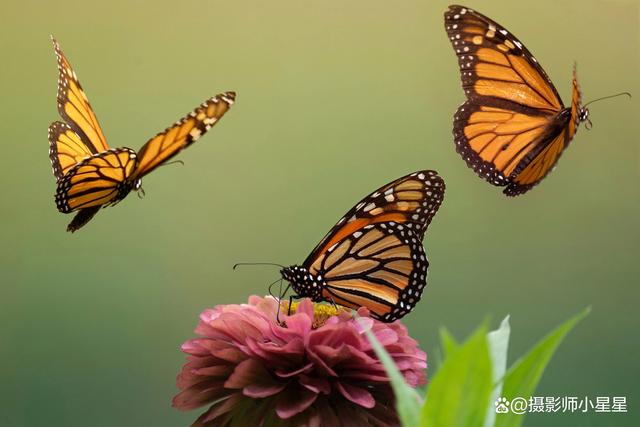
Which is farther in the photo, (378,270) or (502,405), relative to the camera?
(378,270)

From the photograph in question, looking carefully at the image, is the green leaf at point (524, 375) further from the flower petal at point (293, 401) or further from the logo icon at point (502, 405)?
the flower petal at point (293, 401)

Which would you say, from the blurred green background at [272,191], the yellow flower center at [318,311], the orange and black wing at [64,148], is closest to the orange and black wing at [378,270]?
the yellow flower center at [318,311]

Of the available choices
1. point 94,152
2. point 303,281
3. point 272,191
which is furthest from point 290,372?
point 272,191

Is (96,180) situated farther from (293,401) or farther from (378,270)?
(293,401)

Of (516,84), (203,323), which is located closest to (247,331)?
(203,323)

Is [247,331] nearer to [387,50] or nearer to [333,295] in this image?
[333,295]

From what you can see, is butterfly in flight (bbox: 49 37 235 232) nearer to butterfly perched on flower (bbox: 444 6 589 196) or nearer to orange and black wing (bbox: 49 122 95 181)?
orange and black wing (bbox: 49 122 95 181)

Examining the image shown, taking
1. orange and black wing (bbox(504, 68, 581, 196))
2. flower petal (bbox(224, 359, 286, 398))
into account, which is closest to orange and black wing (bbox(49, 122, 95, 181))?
flower petal (bbox(224, 359, 286, 398))
